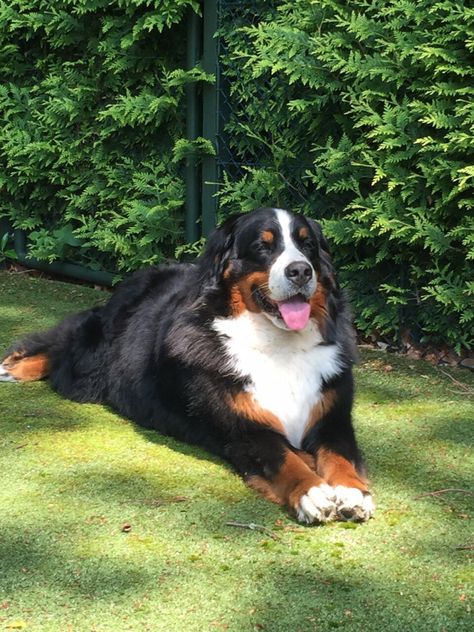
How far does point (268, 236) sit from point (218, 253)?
0.91 feet

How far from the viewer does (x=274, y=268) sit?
426 cm

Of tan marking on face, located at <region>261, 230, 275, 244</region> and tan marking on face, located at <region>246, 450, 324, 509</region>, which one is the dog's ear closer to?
tan marking on face, located at <region>261, 230, 275, 244</region>

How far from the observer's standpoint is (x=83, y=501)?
389 cm

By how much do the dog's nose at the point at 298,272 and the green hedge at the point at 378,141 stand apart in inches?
67.6

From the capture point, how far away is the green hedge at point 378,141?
573 centimetres

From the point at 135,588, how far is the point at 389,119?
3606 millimetres

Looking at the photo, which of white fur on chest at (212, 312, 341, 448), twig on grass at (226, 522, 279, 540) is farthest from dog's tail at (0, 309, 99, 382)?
twig on grass at (226, 522, 279, 540)

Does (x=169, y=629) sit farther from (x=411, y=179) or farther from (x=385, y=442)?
(x=411, y=179)

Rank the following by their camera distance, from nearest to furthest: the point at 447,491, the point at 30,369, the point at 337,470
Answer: the point at 337,470 → the point at 447,491 → the point at 30,369

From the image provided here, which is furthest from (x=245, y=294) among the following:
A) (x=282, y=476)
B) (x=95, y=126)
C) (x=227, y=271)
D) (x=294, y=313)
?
(x=95, y=126)

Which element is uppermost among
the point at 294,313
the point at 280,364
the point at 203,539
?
the point at 294,313

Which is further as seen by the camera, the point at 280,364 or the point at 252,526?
the point at 280,364

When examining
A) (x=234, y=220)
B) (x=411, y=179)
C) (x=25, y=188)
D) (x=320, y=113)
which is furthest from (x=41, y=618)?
(x=25, y=188)

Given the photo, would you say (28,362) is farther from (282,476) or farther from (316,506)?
(316,506)
